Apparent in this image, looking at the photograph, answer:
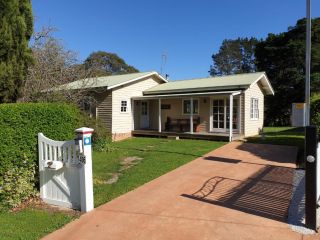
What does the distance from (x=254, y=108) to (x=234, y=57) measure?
52.3 metres

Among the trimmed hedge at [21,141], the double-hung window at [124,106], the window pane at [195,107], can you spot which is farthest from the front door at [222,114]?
the trimmed hedge at [21,141]

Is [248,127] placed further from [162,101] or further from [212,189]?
[212,189]

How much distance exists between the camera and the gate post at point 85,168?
5543mm

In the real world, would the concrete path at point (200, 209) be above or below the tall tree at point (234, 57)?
below

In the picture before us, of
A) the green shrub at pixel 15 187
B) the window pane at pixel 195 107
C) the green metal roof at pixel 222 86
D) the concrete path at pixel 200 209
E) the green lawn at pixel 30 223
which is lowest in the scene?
the green lawn at pixel 30 223

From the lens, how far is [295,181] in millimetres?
7426

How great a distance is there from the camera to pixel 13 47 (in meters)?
7.49

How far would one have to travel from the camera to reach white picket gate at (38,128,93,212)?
5590 millimetres

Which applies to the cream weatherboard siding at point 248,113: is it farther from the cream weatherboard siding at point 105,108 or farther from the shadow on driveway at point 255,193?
the shadow on driveway at point 255,193

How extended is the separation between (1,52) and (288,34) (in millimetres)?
33826

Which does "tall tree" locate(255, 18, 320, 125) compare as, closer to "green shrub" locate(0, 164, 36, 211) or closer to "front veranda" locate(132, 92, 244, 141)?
"front veranda" locate(132, 92, 244, 141)

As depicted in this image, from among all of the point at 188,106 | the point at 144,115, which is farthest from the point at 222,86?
the point at 144,115

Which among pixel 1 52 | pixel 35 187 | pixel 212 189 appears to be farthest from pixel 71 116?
pixel 212 189

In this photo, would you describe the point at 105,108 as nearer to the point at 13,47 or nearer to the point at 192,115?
the point at 192,115
